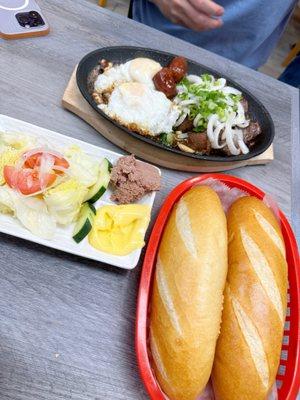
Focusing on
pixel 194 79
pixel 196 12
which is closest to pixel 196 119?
pixel 194 79

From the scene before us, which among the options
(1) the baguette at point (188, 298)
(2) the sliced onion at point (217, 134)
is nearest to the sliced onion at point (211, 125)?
(2) the sliced onion at point (217, 134)

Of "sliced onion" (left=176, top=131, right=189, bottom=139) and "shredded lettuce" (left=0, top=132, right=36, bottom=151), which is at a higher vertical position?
"sliced onion" (left=176, top=131, right=189, bottom=139)

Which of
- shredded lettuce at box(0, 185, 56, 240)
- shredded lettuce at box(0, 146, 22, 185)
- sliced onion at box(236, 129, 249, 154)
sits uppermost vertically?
sliced onion at box(236, 129, 249, 154)

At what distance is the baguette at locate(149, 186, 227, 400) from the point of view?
26.7 inches

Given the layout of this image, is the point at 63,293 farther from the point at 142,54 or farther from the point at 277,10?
the point at 277,10

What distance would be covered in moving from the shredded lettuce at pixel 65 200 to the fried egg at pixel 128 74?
36 centimetres

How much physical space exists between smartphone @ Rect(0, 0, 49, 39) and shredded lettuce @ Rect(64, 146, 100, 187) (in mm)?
446

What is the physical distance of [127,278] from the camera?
0.83 m

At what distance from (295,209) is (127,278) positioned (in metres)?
0.55

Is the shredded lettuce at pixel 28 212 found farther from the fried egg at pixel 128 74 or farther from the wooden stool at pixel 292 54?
the wooden stool at pixel 292 54

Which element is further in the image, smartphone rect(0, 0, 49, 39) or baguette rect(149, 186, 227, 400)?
smartphone rect(0, 0, 49, 39)

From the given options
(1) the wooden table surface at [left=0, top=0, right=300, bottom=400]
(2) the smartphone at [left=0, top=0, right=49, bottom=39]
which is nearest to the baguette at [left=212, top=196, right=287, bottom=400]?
(1) the wooden table surface at [left=0, top=0, right=300, bottom=400]

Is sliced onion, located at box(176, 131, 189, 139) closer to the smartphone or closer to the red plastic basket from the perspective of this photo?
the red plastic basket

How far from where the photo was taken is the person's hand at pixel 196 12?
1.06 m
